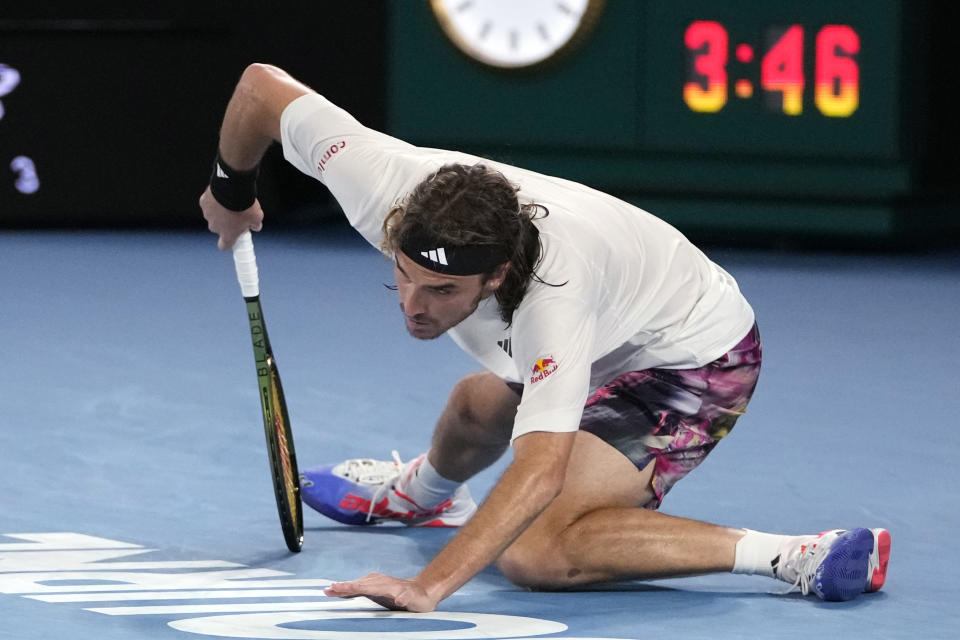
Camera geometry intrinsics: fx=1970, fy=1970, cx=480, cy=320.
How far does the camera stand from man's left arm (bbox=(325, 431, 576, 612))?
3.66 m

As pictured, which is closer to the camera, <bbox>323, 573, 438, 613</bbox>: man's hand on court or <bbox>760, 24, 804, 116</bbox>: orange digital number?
<bbox>323, 573, 438, 613</bbox>: man's hand on court

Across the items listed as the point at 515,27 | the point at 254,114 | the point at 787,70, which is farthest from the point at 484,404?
the point at 515,27

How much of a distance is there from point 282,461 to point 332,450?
Result: 41.6 inches

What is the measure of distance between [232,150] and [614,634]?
150 cm

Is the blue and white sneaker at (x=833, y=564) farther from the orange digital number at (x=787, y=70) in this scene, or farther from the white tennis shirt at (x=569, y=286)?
the orange digital number at (x=787, y=70)

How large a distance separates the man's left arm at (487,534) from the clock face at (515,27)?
6.44 m

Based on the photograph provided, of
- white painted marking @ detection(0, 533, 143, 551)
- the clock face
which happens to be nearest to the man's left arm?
white painted marking @ detection(0, 533, 143, 551)

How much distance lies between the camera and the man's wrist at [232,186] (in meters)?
4.57

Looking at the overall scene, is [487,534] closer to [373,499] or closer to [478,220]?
[478,220]

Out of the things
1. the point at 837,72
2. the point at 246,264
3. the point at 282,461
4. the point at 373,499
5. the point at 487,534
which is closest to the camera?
the point at 487,534

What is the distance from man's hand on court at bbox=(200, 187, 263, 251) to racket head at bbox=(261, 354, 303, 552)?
32cm

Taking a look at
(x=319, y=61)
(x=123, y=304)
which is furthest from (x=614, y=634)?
(x=319, y=61)

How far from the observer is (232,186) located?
15.1 ft

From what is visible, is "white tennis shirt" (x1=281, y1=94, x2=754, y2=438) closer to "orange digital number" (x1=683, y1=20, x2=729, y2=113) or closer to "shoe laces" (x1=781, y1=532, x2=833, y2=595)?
"shoe laces" (x1=781, y1=532, x2=833, y2=595)
